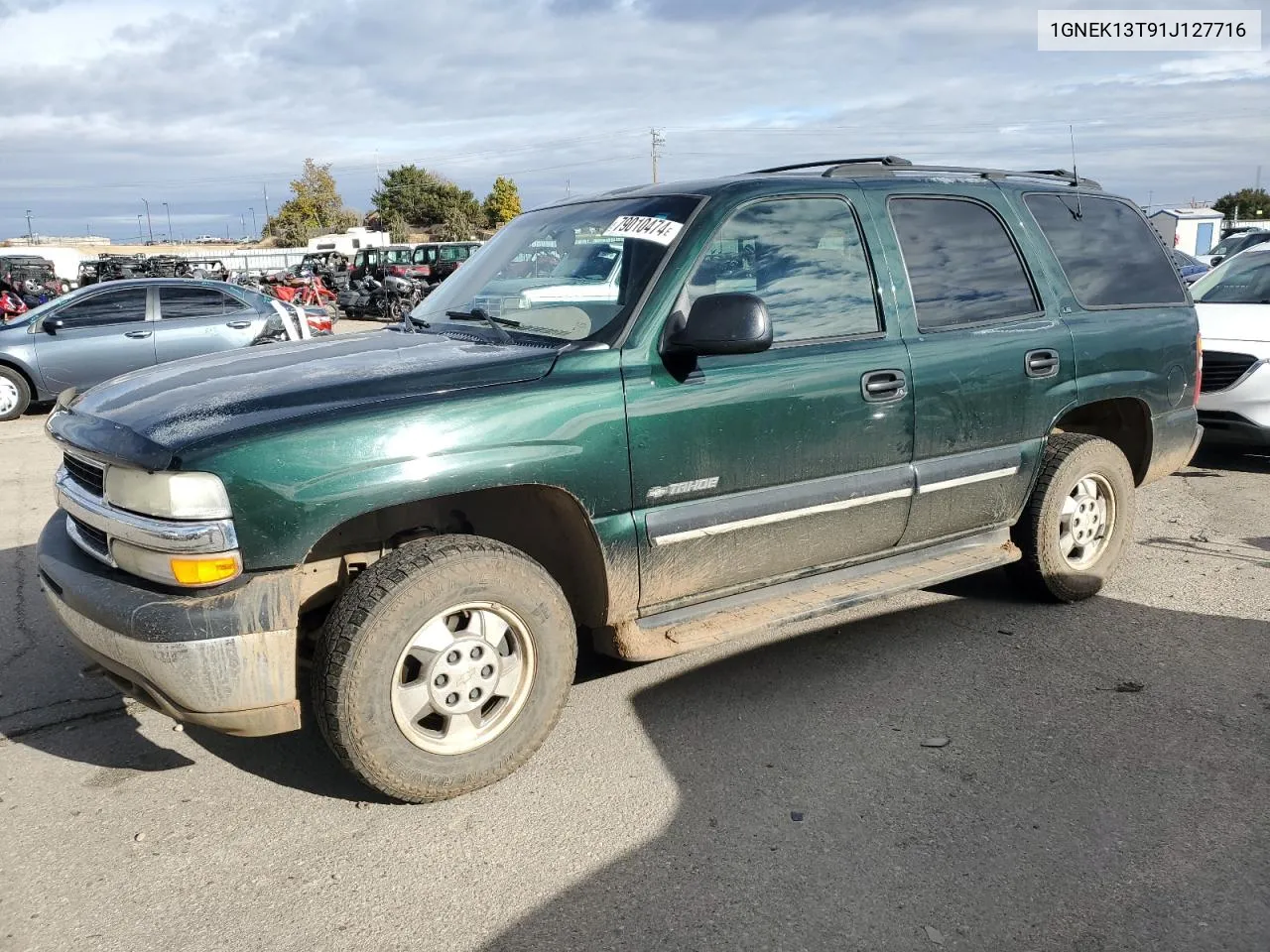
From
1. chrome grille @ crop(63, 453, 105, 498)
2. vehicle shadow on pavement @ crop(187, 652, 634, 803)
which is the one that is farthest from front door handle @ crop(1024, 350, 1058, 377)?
chrome grille @ crop(63, 453, 105, 498)

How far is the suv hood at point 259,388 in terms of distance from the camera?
2883 mm

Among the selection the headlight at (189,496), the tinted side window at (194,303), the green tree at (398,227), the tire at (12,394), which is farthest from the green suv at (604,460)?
the green tree at (398,227)

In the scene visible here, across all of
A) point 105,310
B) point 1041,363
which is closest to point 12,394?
point 105,310

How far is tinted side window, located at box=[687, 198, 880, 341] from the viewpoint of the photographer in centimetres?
367

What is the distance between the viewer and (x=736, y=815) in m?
3.13

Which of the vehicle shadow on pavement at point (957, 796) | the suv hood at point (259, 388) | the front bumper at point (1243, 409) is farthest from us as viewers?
the front bumper at point (1243, 409)

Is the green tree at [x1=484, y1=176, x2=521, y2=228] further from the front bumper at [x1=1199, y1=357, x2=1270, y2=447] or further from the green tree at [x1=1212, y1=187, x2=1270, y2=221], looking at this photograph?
the front bumper at [x1=1199, y1=357, x2=1270, y2=447]

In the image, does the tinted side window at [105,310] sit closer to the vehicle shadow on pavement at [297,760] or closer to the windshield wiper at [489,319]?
the windshield wiper at [489,319]

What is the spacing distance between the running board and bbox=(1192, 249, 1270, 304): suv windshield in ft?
17.5

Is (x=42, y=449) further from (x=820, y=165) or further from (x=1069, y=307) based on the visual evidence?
(x=1069, y=307)

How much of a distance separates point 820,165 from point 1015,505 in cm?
169

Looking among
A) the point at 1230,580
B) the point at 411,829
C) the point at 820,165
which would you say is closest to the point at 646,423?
the point at 411,829

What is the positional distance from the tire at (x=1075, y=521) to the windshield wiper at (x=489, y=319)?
2451mm

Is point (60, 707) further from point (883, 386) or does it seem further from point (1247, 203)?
point (1247, 203)
